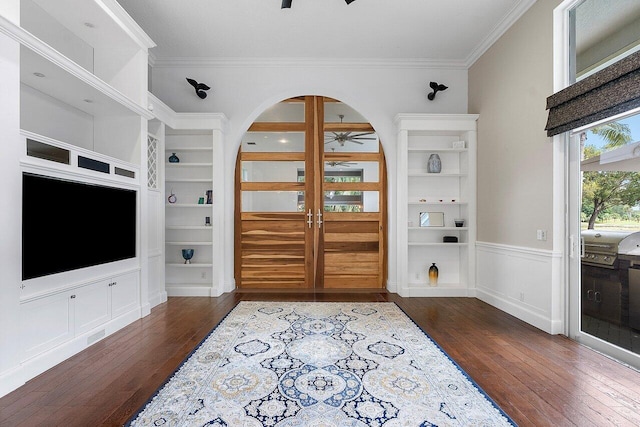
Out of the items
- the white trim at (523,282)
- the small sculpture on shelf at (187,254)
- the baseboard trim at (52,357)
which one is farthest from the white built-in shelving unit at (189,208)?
the white trim at (523,282)

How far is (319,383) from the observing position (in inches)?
86.0

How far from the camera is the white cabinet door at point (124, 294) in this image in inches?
128

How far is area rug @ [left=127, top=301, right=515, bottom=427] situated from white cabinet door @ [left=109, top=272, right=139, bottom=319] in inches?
38.5

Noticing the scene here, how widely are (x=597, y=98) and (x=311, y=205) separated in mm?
3477

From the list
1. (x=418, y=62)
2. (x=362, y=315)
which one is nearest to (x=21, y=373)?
(x=362, y=315)

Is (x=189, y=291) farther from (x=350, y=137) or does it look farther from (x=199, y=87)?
(x=350, y=137)

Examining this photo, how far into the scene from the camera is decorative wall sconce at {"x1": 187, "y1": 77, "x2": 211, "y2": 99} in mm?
4677

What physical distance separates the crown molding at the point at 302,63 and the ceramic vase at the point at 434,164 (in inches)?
54.2

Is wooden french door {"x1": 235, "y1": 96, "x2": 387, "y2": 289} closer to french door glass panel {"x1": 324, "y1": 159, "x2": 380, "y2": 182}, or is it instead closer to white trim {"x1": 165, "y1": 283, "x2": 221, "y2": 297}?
french door glass panel {"x1": 324, "y1": 159, "x2": 380, "y2": 182}

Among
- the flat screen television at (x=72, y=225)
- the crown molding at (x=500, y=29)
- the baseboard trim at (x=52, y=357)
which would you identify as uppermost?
the crown molding at (x=500, y=29)

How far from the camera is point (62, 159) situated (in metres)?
2.63

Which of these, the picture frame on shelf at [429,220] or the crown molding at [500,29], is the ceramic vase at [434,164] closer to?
the picture frame on shelf at [429,220]

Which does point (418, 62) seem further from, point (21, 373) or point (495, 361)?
point (21, 373)

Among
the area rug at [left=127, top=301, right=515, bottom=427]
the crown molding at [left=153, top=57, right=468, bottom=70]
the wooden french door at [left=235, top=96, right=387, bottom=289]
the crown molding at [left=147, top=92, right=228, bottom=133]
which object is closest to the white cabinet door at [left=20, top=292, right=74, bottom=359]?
the area rug at [left=127, top=301, right=515, bottom=427]
